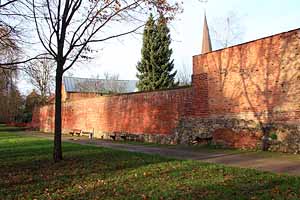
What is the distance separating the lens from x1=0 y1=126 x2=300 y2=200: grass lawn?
6688mm

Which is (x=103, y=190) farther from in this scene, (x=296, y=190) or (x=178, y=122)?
(x=178, y=122)

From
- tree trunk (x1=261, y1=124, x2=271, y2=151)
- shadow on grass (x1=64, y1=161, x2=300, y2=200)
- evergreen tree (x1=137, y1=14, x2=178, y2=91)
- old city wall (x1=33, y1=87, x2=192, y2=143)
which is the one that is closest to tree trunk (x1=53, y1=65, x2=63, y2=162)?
shadow on grass (x1=64, y1=161, x2=300, y2=200)

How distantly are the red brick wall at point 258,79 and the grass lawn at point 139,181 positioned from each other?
4508mm

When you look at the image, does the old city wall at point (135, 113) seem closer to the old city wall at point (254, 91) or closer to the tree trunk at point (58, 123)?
the old city wall at point (254, 91)

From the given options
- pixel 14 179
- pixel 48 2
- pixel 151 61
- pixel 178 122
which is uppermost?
pixel 151 61

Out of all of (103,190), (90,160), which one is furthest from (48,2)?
(103,190)

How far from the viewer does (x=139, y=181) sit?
8039 millimetres

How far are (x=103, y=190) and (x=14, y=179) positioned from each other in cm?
281

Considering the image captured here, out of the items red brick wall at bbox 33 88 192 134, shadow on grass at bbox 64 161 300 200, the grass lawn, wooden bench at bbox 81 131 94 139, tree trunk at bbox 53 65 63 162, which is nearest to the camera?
shadow on grass at bbox 64 161 300 200

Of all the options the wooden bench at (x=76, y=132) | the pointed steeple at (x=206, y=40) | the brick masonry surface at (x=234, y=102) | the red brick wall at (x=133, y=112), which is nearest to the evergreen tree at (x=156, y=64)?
the red brick wall at (x=133, y=112)

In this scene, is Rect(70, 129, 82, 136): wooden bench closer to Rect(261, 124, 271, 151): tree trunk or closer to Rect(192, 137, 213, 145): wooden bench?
Rect(192, 137, 213, 145): wooden bench

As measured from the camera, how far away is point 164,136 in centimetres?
1903

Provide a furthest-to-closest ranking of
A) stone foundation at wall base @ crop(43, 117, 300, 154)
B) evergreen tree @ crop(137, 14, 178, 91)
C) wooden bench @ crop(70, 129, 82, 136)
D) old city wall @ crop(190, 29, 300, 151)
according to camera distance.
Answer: evergreen tree @ crop(137, 14, 178, 91) → wooden bench @ crop(70, 129, 82, 136) → old city wall @ crop(190, 29, 300, 151) → stone foundation at wall base @ crop(43, 117, 300, 154)

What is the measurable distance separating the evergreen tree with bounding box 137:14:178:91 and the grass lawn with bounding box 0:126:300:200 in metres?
26.4
